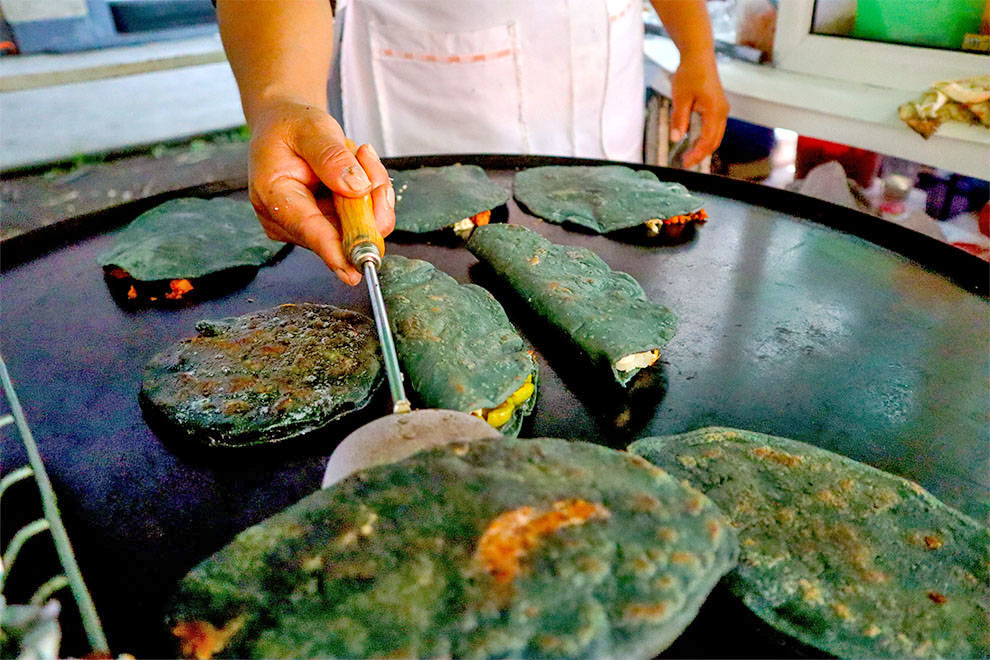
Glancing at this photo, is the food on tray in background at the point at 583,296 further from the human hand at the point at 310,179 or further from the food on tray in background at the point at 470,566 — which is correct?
the food on tray in background at the point at 470,566

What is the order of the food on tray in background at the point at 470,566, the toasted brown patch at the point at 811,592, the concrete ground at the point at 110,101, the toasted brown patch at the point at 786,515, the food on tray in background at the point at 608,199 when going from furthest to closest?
the concrete ground at the point at 110,101 < the food on tray in background at the point at 608,199 < the toasted brown patch at the point at 786,515 < the toasted brown patch at the point at 811,592 < the food on tray in background at the point at 470,566

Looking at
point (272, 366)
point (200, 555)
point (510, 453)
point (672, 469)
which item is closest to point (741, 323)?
point (672, 469)

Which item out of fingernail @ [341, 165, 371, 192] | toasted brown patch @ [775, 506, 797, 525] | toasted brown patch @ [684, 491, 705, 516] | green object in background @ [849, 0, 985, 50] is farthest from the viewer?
green object in background @ [849, 0, 985, 50]

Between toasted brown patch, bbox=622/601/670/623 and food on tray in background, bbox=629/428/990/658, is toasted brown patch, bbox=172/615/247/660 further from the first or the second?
food on tray in background, bbox=629/428/990/658

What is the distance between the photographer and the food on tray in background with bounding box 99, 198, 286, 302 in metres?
1.62

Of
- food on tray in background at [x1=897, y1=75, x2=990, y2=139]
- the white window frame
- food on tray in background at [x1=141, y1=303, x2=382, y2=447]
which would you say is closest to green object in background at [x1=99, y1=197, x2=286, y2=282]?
food on tray in background at [x1=141, y1=303, x2=382, y2=447]

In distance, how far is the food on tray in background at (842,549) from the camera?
813 mm

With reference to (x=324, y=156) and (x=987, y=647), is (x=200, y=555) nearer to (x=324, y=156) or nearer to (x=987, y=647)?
(x=324, y=156)

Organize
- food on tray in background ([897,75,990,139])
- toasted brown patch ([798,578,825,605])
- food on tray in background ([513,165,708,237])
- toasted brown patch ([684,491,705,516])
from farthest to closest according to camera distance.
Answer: food on tray in background ([897,75,990,139]), food on tray in background ([513,165,708,237]), toasted brown patch ([798,578,825,605]), toasted brown patch ([684,491,705,516])

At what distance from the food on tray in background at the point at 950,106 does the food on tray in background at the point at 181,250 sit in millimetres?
1940

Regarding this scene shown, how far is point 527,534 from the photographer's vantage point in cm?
69

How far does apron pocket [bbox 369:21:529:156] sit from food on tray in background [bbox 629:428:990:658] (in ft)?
5.17

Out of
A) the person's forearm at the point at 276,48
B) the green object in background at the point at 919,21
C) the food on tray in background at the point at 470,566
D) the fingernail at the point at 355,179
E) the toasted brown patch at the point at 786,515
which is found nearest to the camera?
the food on tray in background at the point at 470,566

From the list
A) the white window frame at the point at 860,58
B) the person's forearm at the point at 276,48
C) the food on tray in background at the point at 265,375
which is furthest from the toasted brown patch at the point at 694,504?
the white window frame at the point at 860,58
